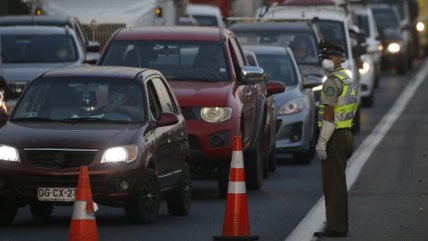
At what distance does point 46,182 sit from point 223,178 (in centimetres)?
388

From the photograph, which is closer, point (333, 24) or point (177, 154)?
point (177, 154)

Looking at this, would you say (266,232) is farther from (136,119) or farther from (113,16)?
(113,16)

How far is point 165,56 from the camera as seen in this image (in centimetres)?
1939

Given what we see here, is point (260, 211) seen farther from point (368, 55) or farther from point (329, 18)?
point (368, 55)

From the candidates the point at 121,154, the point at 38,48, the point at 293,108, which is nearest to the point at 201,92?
the point at 121,154

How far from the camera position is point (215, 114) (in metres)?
18.1

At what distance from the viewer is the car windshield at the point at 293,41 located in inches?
1095

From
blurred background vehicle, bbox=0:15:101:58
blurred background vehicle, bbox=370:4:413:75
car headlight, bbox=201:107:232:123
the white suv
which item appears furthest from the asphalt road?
blurred background vehicle, bbox=370:4:413:75

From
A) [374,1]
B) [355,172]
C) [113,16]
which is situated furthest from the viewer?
[374,1]

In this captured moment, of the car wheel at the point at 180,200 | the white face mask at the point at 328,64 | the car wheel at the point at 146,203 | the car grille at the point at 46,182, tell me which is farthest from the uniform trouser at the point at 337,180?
the car wheel at the point at 180,200

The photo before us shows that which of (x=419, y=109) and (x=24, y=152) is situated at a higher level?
(x=24, y=152)

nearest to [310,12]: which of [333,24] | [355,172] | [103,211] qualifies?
[333,24]

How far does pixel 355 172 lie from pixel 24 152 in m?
7.34

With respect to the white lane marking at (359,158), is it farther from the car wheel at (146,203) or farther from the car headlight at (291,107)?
the car wheel at (146,203)
